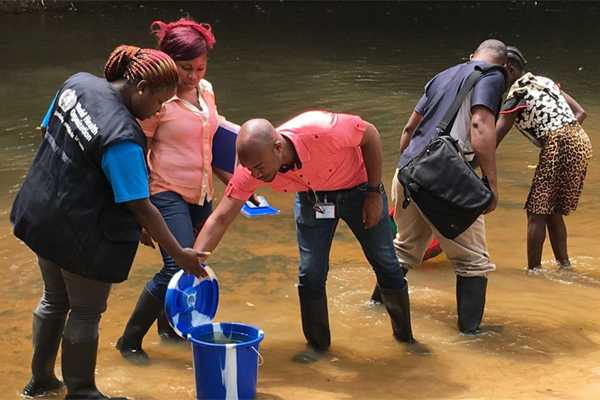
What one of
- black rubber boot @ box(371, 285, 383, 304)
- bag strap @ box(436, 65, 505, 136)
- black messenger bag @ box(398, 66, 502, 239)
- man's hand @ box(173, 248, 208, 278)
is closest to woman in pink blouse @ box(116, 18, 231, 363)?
man's hand @ box(173, 248, 208, 278)

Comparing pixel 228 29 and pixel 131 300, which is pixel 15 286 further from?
pixel 228 29

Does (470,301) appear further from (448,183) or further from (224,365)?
Result: (224,365)

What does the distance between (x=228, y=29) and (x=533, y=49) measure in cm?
624

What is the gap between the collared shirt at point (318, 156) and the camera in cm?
467

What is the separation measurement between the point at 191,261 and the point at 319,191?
0.94 metres

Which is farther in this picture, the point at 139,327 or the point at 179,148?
the point at 139,327

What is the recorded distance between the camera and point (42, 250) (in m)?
4.14

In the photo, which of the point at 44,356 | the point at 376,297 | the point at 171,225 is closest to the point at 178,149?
the point at 171,225

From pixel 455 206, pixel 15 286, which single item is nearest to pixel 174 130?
pixel 455 206

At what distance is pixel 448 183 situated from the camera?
519 cm

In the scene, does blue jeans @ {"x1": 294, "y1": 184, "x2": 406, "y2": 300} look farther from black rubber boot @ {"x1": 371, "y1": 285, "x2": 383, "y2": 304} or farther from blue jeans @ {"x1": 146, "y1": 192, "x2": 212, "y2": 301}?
black rubber boot @ {"x1": 371, "y1": 285, "x2": 383, "y2": 304}

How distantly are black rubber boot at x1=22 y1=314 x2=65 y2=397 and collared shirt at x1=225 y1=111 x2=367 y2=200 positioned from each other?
1.04m

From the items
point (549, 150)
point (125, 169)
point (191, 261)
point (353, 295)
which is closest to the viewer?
point (125, 169)

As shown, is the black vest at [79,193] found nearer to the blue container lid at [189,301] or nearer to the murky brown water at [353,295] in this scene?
the blue container lid at [189,301]
